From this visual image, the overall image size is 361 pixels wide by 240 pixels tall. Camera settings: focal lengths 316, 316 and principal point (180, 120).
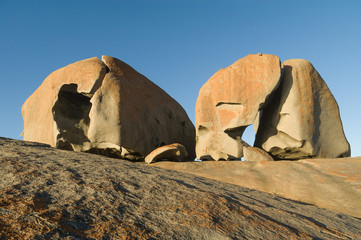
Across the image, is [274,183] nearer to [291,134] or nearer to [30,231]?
[291,134]

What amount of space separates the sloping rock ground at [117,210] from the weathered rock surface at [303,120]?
4.74 metres

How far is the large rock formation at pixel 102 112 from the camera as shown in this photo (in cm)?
905

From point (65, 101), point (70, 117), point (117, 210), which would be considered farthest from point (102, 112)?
point (117, 210)

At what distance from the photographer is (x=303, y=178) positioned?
6285 millimetres

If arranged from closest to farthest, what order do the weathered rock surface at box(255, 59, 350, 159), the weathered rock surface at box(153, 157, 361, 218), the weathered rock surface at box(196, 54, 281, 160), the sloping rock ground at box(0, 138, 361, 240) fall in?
the sloping rock ground at box(0, 138, 361, 240)
the weathered rock surface at box(153, 157, 361, 218)
the weathered rock surface at box(255, 59, 350, 159)
the weathered rock surface at box(196, 54, 281, 160)

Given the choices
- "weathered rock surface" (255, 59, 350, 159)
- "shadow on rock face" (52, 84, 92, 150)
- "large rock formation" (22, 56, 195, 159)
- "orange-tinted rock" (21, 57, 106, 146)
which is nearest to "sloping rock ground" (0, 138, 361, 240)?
"weathered rock surface" (255, 59, 350, 159)

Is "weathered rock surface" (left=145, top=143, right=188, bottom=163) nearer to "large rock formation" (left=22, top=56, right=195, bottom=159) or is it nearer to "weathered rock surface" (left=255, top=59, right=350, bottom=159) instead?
"large rock formation" (left=22, top=56, right=195, bottom=159)

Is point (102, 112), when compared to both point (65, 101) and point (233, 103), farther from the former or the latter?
point (233, 103)

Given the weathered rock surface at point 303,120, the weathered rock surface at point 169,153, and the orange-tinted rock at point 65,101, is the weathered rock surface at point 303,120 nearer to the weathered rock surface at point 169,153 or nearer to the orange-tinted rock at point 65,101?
the weathered rock surface at point 169,153

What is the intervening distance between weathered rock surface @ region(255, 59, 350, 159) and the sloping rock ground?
474 cm

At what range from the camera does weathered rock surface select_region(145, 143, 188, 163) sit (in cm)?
816

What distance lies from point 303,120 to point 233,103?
1894 millimetres

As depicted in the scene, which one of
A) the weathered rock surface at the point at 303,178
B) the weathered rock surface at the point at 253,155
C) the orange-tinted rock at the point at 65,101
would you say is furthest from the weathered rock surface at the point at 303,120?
the orange-tinted rock at the point at 65,101

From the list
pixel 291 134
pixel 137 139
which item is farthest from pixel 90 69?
pixel 291 134
